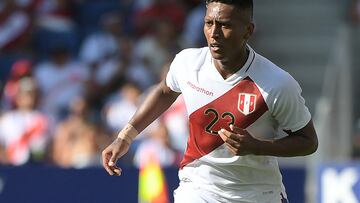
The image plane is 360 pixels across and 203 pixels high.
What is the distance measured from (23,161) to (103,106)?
1.51m

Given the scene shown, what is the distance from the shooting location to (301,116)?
581 cm

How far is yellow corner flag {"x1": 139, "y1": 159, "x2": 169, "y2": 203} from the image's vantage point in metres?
9.63

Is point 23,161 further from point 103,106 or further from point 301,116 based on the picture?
point 301,116

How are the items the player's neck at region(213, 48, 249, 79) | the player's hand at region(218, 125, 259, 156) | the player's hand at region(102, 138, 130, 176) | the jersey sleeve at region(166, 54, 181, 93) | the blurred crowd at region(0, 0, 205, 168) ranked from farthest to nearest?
the blurred crowd at region(0, 0, 205, 168) → the jersey sleeve at region(166, 54, 181, 93) → the player's hand at region(102, 138, 130, 176) → the player's neck at region(213, 48, 249, 79) → the player's hand at region(218, 125, 259, 156)

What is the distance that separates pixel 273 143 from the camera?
222 inches

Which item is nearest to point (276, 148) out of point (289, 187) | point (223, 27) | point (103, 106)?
point (223, 27)

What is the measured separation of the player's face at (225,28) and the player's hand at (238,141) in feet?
1.61

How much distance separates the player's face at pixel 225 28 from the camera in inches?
223

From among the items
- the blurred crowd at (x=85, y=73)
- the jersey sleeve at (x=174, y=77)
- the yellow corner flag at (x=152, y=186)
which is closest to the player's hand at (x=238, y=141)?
the jersey sleeve at (x=174, y=77)

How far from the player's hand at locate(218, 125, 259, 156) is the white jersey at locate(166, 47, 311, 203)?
13.6 inches

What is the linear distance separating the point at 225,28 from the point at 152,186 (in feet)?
13.9

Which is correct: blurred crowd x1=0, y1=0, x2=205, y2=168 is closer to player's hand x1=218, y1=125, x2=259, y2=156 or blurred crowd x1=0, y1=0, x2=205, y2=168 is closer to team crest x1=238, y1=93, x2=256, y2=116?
team crest x1=238, y1=93, x2=256, y2=116

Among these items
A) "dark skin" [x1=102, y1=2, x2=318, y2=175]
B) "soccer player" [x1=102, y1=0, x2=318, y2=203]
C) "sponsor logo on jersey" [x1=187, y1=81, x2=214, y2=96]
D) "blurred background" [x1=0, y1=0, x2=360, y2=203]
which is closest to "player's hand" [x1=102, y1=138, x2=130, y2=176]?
"soccer player" [x1=102, y1=0, x2=318, y2=203]

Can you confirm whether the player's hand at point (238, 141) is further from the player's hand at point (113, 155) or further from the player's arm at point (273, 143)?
the player's hand at point (113, 155)
